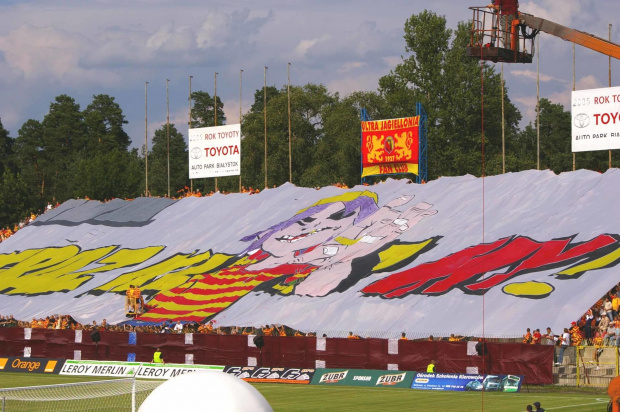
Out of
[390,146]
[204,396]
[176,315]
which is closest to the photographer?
[204,396]

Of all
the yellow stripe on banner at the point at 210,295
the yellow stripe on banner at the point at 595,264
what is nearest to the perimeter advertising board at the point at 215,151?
the yellow stripe on banner at the point at 210,295

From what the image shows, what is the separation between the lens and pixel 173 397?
30.6 ft

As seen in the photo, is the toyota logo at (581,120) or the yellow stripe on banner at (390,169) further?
the yellow stripe on banner at (390,169)

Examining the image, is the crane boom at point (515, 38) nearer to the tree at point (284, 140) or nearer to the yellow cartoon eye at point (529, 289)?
the yellow cartoon eye at point (529, 289)

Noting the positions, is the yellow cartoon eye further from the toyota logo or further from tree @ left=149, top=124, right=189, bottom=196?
tree @ left=149, top=124, right=189, bottom=196

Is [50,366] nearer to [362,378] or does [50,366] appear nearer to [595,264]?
[362,378]

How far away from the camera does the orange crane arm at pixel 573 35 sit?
147ft

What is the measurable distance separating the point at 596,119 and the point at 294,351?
26.8 meters

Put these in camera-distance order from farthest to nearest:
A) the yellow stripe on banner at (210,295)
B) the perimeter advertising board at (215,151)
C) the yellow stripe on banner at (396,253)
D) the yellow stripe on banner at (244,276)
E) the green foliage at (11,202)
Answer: the green foliage at (11,202) → the perimeter advertising board at (215,151) → the yellow stripe on banner at (244,276) → the yellow stripe on banner at (210,295) → the yellow stripe on banner at (396,253)

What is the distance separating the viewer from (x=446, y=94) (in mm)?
102562

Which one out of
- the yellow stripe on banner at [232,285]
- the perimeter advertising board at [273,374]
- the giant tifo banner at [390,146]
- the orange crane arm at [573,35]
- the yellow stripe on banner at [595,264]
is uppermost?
the orange crane arm at [573,35]

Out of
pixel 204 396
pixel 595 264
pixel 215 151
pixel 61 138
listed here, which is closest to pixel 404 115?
pixel 215 151

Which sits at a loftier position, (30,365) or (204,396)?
(204,396)

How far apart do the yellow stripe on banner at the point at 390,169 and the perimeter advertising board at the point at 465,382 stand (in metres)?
29.3
